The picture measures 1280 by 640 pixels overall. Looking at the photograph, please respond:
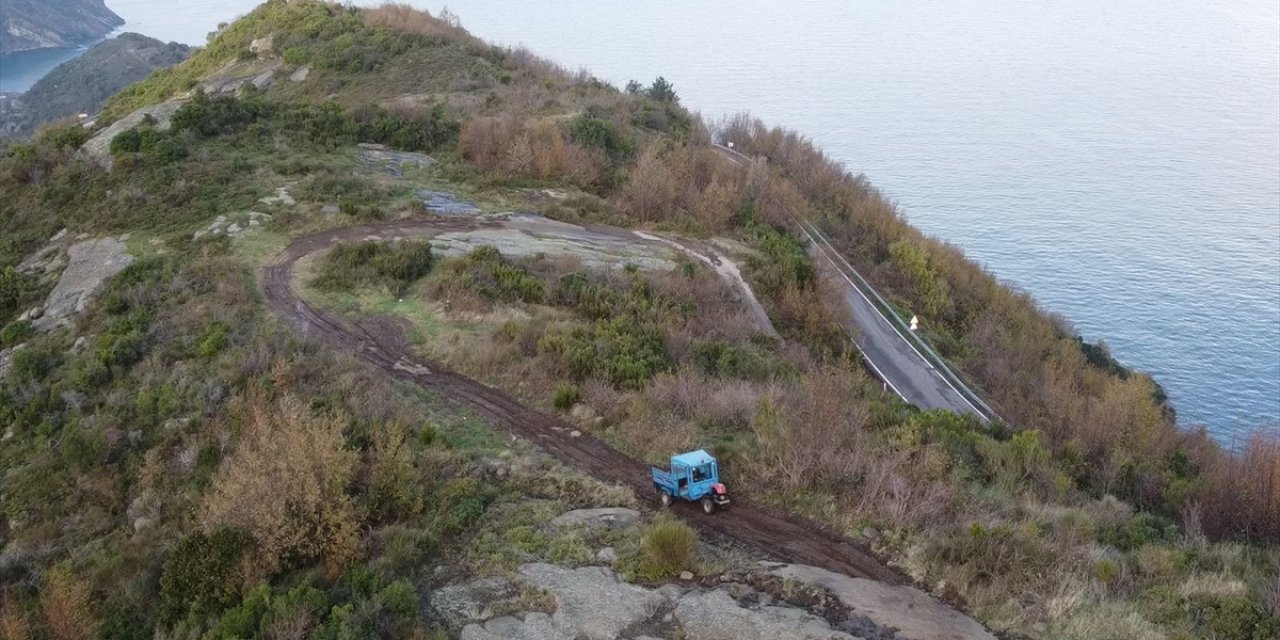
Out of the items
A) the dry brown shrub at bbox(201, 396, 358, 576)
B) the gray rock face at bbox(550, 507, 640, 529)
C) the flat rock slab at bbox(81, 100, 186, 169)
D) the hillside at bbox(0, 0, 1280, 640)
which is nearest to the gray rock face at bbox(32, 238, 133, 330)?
the hillside at bbox(0, 0, 1280, 640)

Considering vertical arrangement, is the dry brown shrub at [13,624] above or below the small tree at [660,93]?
below

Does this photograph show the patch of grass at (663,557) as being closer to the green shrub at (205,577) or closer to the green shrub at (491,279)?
the green shrub at (205,577)

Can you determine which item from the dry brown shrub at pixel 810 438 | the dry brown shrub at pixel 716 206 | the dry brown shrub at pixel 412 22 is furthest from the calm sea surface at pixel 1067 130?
the dry brown shrub at pixel 412 22

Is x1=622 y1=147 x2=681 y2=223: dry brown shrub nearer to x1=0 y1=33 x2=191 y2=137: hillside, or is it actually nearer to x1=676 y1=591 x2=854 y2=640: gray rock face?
x1=676 y1=591 x2=854 y2=640: gray rock face

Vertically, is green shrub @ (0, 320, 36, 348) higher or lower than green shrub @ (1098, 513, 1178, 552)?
lower

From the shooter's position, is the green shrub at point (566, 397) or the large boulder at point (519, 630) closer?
the large boulder at point (519, 630)

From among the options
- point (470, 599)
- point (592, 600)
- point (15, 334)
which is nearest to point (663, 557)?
point (592, 600)
